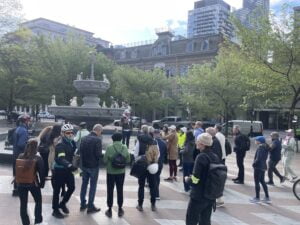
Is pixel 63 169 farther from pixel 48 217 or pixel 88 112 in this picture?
pixel 88 112

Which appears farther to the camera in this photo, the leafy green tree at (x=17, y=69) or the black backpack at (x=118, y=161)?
the leafy green tree at (x=17, y=69)

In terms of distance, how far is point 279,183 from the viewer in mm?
12789

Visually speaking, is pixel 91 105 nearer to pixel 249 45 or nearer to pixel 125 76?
pixel 249 45

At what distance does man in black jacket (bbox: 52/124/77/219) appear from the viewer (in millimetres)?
7164

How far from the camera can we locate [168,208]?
8.41 metres

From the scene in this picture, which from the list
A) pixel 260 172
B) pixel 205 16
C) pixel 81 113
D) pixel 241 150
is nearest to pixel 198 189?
pixel 260 172

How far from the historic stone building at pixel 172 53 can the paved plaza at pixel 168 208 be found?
4790 cm

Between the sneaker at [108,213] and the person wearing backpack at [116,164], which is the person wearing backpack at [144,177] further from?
the sneaker at [108,213]

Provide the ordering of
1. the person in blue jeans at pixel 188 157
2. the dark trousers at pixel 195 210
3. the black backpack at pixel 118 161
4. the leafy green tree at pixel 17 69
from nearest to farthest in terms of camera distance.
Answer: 1. the dark trousers at pixel 195 210
2. the black backpack at pixel 118 161
3. the person in blue jeans at pixel 188 157
4. the leafy green tree at pixel 17 69

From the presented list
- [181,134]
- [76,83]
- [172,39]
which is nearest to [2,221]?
[181,134]

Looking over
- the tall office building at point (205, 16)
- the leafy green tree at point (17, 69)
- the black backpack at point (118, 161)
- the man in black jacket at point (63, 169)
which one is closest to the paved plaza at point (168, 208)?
the man in black jacket at point (63, 169)

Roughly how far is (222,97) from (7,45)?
20.9 metres

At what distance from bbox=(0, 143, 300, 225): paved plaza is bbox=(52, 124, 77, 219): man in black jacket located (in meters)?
0.23

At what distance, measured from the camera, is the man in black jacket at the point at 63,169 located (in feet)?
23.5
